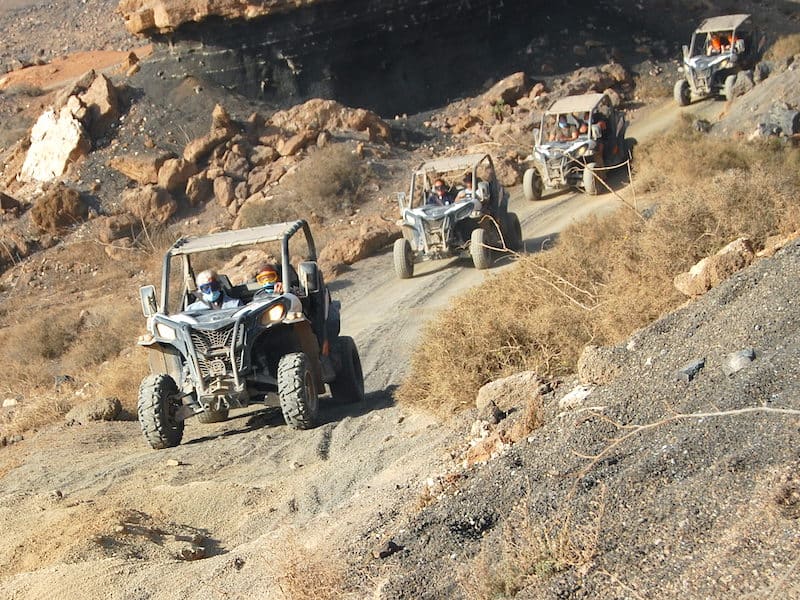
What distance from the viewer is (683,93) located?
28406 millimetres

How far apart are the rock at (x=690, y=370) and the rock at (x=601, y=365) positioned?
2.41 ft

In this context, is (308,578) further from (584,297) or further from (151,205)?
(151,205)

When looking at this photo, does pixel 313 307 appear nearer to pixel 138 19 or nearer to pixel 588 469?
pixel 588 469

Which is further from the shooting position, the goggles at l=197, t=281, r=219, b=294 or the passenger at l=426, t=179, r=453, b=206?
the passenger at l=426, t=179, r=453, b=206

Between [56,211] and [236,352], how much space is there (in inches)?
776

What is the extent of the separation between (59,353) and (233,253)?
4118 millimetres

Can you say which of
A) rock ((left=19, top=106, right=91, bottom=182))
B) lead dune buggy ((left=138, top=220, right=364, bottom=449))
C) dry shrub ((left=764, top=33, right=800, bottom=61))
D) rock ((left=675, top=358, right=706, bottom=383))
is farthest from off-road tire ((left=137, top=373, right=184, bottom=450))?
dry shrub ((left=764, top=33, right=800, bottom=61))

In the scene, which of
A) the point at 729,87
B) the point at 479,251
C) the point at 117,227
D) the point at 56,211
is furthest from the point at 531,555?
the point at 56,211

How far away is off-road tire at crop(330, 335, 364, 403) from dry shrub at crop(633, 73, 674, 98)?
2291 centimetres

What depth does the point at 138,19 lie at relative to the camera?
31141 mm

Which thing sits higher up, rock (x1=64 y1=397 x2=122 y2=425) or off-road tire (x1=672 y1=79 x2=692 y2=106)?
rock (x1=64 y1=397 x2=122 y2=425)

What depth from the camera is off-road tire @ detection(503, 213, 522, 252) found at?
17422mm

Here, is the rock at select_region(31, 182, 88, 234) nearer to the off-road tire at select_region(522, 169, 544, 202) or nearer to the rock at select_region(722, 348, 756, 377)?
the off-road tire at select_region(522, 169, 544, 202)

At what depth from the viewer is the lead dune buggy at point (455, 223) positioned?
656 inches
